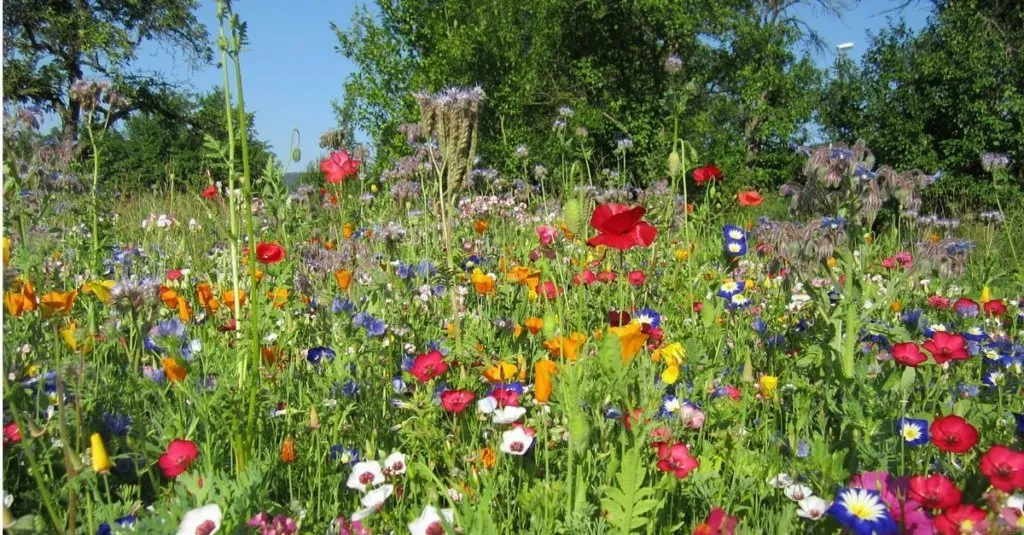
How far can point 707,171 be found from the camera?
4.37 m

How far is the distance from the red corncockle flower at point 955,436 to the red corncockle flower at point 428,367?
129 cm

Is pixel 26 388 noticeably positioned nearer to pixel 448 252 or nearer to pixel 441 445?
pixel 441 445

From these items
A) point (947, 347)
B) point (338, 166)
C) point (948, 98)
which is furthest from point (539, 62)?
point (947, 347)

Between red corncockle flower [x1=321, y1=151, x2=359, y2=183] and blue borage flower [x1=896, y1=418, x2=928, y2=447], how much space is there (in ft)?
9.54

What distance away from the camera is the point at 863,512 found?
4.18 feet

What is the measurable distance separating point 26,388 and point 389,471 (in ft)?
3.10

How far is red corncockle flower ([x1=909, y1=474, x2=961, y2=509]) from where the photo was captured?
123 centimetres

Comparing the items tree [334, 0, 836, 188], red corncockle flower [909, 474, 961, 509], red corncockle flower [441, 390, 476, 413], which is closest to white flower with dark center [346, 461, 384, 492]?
red corncockle flower [441, 390, 476, 413]

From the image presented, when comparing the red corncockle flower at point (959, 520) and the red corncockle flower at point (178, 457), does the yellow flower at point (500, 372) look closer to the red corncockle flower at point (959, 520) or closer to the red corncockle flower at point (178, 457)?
the red corncockle flower at point (178, 457)

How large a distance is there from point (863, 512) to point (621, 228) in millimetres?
883

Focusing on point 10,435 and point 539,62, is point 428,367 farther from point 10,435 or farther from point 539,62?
point 539,62

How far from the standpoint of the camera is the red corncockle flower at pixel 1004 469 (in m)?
1.24

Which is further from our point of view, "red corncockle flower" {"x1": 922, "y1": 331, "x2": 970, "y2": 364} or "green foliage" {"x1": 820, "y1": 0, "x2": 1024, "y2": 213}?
"green foliage" {"x1": 820, "y1": 0, "x2": 1024, "y2": 213}

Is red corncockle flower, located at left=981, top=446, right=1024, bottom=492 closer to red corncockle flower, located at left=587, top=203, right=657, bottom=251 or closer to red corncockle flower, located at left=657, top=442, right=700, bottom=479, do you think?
red corncockle flower, located at left=657, top=442, right=700, bottom=479
